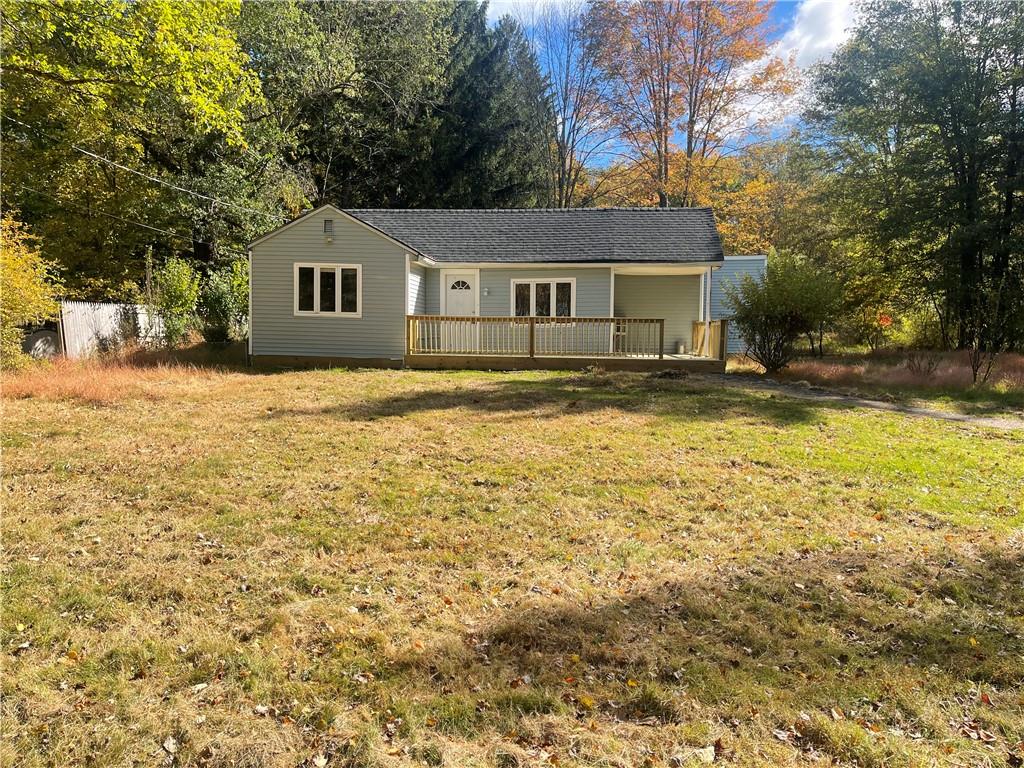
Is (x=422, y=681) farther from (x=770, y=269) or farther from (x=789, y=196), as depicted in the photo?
(x=789, y=196)

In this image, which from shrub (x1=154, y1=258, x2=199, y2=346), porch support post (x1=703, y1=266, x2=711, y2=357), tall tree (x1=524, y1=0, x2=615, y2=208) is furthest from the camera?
tall tree (x1=524, y1=0, x2=615, y2=208)

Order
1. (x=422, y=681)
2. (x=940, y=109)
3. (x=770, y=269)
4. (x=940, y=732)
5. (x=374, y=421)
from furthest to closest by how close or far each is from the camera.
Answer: (x=940, y=109), (x=770, y=269), (x=374, y=421), (x=422, y=681), (x=940, y=732)

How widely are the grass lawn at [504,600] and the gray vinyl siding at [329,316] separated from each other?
8223 millimetres

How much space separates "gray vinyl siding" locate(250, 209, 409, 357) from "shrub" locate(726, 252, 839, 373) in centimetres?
892

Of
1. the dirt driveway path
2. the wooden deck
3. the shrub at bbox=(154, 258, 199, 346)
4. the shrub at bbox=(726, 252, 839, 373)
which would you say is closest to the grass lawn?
the dirt driveway path

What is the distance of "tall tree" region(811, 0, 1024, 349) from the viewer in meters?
18.4

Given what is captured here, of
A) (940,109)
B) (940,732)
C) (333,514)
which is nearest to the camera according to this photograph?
(940,732)

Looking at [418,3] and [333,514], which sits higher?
[418,3]

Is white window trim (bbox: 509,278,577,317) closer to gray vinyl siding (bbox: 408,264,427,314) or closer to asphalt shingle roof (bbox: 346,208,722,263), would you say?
asphalt shingle roof (bbox: 346,208,722,263)

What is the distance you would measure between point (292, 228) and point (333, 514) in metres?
12.5

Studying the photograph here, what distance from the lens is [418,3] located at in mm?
28562

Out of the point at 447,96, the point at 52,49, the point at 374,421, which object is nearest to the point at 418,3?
the point at 447,96

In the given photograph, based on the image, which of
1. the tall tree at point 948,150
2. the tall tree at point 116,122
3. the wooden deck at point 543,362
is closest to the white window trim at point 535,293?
the wooden deck at point 543,362

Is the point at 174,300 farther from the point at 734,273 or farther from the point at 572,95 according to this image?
the point at 572,95
